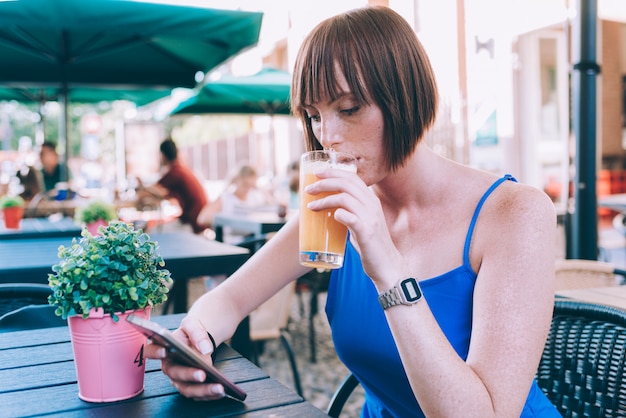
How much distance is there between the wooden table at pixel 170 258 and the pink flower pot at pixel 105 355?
1.28 m

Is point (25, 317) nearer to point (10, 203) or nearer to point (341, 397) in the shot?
point (341, 397)

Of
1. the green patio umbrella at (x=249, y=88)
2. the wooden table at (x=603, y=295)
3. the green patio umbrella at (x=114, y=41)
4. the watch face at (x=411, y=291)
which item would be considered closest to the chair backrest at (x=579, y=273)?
the wooden table at (x=603, y=295)

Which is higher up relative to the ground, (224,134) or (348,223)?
(224,134)

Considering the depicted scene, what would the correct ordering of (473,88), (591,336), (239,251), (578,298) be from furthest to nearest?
(473,88)
(239,251)
(578,298)
(591,336)

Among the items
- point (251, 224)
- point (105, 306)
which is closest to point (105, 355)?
point (105, 306)

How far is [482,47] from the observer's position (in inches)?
353

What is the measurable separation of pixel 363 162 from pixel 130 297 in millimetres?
511

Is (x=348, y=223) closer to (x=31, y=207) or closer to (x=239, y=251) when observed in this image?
(x=239, y=251)

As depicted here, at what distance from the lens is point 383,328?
1.26m

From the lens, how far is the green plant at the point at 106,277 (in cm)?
92

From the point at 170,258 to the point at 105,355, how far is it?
4.48 feet

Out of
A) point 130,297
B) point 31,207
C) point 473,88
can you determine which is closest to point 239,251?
point 130,297

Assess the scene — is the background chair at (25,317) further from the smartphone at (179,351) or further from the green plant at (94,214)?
the green plant at (94,214)

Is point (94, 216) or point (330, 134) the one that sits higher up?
point (330, 134)
